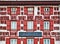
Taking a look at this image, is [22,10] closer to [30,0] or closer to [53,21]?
[30,0]

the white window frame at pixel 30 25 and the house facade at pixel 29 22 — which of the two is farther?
the white window frame at pixel 30 25

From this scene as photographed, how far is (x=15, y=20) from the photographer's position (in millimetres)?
24438

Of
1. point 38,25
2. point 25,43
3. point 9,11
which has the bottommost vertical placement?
point 25,43

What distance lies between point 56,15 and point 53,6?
108cm

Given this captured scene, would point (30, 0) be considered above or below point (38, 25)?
above

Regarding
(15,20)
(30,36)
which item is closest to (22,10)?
(15,20)

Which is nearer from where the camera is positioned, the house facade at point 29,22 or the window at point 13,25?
the house facade at point 29,22

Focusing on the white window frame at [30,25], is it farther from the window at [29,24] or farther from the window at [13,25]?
the window at [13,25]

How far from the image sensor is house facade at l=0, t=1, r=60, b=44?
24000 millimetres

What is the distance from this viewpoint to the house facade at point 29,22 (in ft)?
78.7

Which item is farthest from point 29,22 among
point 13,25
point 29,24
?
point 13,25

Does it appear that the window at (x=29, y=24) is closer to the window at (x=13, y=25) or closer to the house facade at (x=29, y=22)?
the house facade at (x=29, y=22)

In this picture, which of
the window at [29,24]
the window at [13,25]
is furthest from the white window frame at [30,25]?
the window at [13,25]

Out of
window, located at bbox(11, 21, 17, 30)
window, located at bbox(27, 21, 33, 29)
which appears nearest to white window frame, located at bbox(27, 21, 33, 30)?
window, located at bbox(27, 21, 33, 29)
